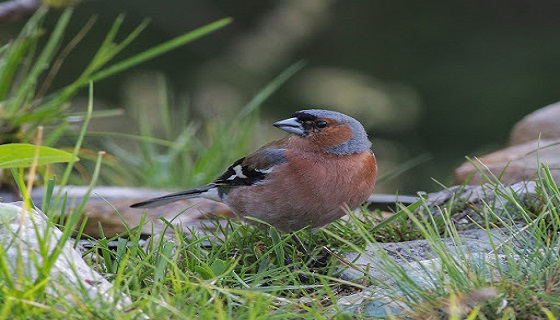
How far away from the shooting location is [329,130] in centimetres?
380

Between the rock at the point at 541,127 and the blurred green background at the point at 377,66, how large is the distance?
1356 mm

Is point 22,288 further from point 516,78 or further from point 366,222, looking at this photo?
point 516,78

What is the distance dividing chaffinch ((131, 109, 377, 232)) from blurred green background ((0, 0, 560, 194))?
7.80 feet

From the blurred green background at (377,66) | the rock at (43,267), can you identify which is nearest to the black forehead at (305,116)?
the rock at (43,267)

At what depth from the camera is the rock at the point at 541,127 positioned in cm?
471

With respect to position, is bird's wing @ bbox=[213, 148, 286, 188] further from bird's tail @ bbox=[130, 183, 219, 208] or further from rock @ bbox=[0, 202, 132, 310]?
rock @ bbox=[0, 202, 132, 310]

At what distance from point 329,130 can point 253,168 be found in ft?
1.23

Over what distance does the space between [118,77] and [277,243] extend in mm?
5758

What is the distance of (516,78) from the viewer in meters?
8.04

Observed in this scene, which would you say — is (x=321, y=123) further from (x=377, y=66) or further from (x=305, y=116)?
(x=377, y=66)

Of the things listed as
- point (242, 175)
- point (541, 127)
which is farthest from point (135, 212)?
point (541, 127)

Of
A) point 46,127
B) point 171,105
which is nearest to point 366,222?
point 46,127

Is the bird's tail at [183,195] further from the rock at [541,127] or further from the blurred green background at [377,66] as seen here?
the blurred green background at [377,66]

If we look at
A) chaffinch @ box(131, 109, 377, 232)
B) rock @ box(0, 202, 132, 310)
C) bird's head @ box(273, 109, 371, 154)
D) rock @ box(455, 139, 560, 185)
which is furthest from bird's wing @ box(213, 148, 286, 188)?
rock @ box(0, 202, 132, 310)
